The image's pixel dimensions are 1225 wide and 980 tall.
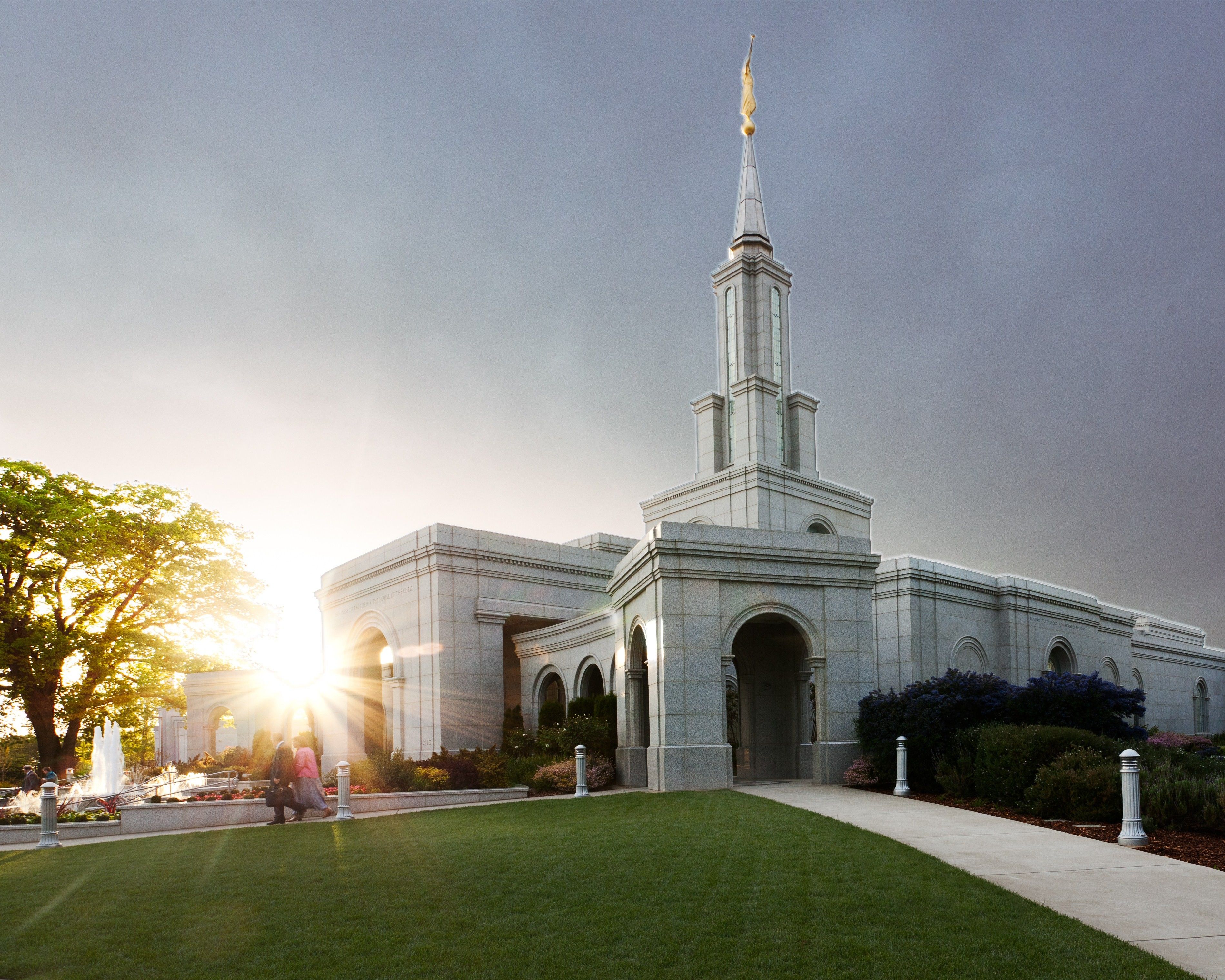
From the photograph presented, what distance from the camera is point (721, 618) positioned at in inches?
781

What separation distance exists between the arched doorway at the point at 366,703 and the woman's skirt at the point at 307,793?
53.6 feet

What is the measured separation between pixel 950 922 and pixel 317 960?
4.94m

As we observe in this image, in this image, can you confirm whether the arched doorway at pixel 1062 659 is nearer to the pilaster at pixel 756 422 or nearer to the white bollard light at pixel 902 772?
the pilaster at pixel 756 422

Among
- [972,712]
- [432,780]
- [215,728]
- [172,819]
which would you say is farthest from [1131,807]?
[215,728]

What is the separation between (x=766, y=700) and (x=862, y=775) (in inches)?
201

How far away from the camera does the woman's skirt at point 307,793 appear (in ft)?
55.5

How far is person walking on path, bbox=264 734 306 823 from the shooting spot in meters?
16.8

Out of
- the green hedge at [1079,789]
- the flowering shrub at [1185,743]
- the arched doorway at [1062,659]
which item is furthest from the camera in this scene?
the arched doorway at [1062,659]

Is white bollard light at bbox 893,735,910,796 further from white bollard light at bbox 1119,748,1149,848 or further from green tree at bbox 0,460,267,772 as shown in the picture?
green tree at bbox 0,460,267,772

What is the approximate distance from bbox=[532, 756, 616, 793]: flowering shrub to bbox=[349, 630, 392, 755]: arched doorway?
1288 cm

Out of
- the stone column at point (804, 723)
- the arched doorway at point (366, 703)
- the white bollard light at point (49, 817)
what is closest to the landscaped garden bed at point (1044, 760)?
the stone column at point (804, 723)

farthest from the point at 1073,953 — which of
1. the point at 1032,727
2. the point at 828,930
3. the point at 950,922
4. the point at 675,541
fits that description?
the point at 675,541

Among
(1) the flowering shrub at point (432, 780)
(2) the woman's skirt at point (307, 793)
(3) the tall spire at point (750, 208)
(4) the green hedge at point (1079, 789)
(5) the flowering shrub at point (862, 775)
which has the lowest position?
(1) the flowering shrub at point (432, 780)

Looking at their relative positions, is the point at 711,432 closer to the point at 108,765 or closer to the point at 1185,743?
the point at 1185,743
